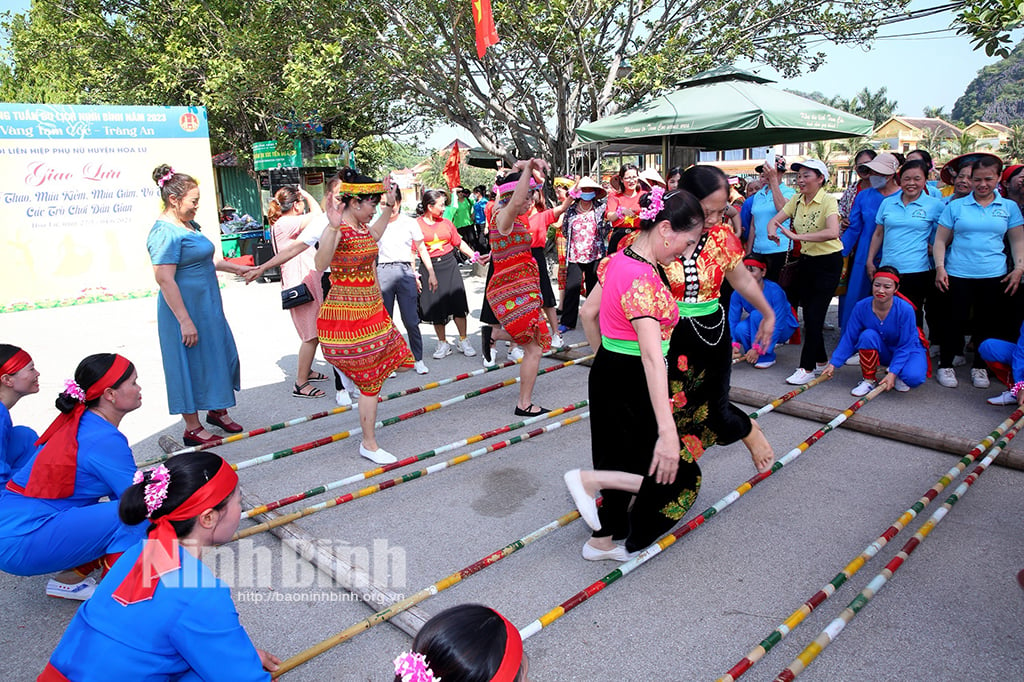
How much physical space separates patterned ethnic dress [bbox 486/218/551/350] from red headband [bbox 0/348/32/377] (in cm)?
288

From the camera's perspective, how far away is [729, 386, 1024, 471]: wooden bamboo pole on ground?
155 inches

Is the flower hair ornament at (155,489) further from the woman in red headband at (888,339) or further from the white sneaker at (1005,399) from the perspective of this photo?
the white sneaker at (1005,399)

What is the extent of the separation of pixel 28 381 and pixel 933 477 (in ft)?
15.1

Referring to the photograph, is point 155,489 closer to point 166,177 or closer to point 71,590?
point 71,590

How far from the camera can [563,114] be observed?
12125 mm

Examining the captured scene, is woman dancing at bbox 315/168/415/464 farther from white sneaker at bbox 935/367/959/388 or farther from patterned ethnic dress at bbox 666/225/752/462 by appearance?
white sneaker at bbox 935/367/959/388

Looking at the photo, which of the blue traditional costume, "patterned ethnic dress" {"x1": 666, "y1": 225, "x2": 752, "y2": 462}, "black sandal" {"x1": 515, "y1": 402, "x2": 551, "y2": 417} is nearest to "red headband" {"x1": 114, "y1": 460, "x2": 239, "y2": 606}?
the blue traditional costume

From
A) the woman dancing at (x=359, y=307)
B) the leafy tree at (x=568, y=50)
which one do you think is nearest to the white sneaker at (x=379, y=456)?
the woman dancing at (x=359, y=307)

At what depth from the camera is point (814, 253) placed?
17.8 ft

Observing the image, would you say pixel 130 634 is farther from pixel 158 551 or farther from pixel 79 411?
pixel 79 411

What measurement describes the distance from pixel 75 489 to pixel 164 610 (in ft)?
4.55

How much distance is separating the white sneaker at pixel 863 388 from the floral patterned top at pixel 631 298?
9.69 feet

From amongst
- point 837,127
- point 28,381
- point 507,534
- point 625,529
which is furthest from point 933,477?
point 837,127

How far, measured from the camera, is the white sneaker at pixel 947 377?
5.28 meters
